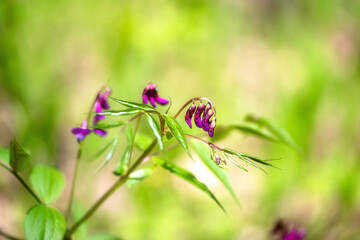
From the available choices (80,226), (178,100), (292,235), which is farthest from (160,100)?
(178,100)

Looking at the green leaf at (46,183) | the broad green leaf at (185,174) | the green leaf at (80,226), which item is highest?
the broad green leaf at (185,174)

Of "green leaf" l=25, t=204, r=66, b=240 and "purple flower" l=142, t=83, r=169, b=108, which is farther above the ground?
"purple flower" l=142, t=83, r=169, b=108

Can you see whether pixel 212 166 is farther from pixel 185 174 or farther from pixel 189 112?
pixel 189 112

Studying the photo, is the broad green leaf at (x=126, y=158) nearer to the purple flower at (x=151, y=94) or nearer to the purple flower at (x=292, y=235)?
the purple flower at (x=151, y=94)

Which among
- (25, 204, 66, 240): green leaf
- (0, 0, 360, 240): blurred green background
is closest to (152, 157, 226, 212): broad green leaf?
(25, 204, 66, 240): green leaf

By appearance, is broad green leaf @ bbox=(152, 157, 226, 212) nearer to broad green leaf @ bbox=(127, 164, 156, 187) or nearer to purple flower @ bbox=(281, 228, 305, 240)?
broad green leaf @ bbox=(127, 164, 156, 187)

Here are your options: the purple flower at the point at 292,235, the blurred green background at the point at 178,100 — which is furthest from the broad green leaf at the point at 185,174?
the blurred green background at the point at 178,100
